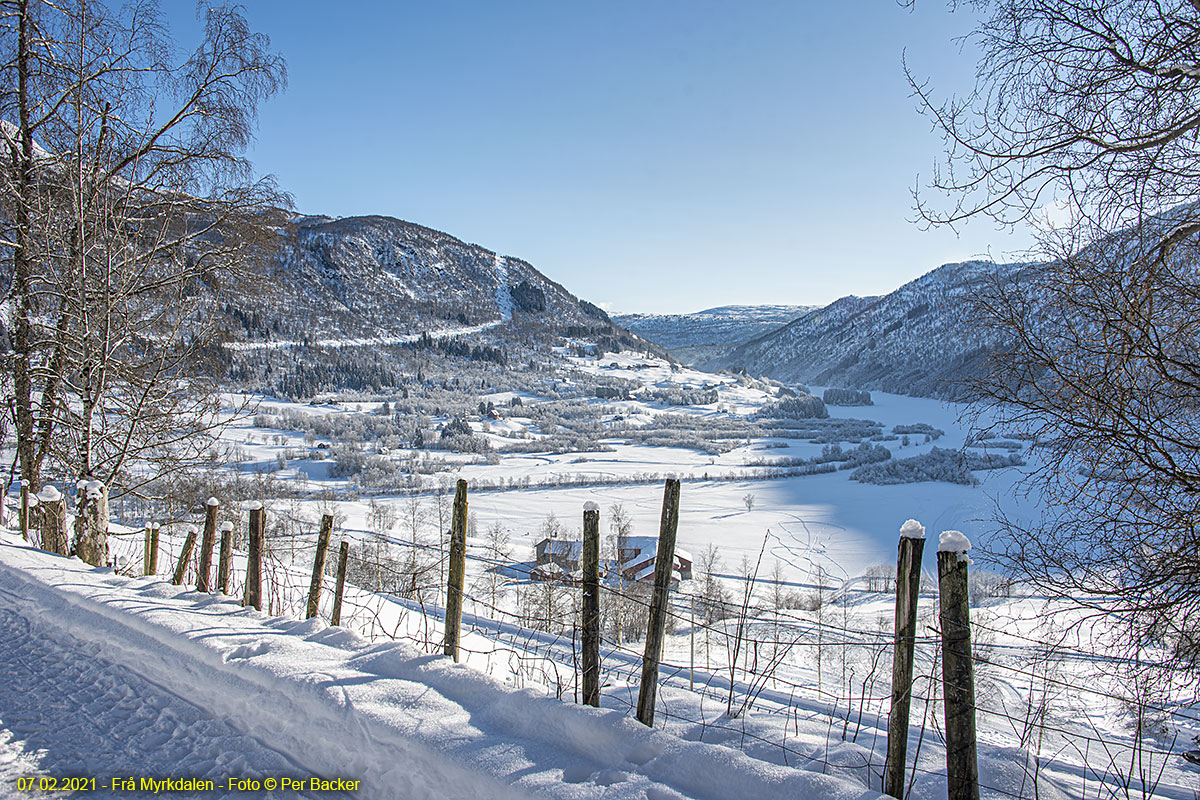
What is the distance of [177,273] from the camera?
7.02 m

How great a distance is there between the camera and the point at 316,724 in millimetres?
3057

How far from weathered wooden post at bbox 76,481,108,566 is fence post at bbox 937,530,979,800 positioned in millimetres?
7985

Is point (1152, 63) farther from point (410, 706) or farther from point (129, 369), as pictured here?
point (129, 369)

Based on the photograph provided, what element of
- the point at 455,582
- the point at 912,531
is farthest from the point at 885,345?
the point at 912,531

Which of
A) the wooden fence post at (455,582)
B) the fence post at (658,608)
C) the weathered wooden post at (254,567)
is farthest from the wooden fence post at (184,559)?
the fence post at (658,608)

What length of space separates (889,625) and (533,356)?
130m

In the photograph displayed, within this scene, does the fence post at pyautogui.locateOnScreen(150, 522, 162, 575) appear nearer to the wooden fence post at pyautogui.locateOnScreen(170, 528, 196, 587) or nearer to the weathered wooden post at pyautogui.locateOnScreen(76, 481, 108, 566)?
the weathered wooden post at pyautogui.locateOnScreen(76, 481, 108, 566)

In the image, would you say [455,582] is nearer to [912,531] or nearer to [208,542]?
[912,531]

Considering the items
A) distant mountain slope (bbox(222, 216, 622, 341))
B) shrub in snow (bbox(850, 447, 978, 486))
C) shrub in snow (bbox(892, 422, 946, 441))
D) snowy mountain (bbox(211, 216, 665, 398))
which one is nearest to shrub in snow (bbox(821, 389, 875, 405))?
shrub in snow (bbox(892, 422, 946, 441))

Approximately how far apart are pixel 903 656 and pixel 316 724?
2.88 metres

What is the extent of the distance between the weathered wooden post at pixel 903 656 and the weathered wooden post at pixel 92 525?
25.6ft

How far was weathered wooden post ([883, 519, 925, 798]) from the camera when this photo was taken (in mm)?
2621

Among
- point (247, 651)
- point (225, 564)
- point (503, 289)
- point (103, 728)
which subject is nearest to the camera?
point (103, 728)

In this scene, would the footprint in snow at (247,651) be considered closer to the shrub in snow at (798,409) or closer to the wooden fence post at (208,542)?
the wooden fence post at (208,542)
